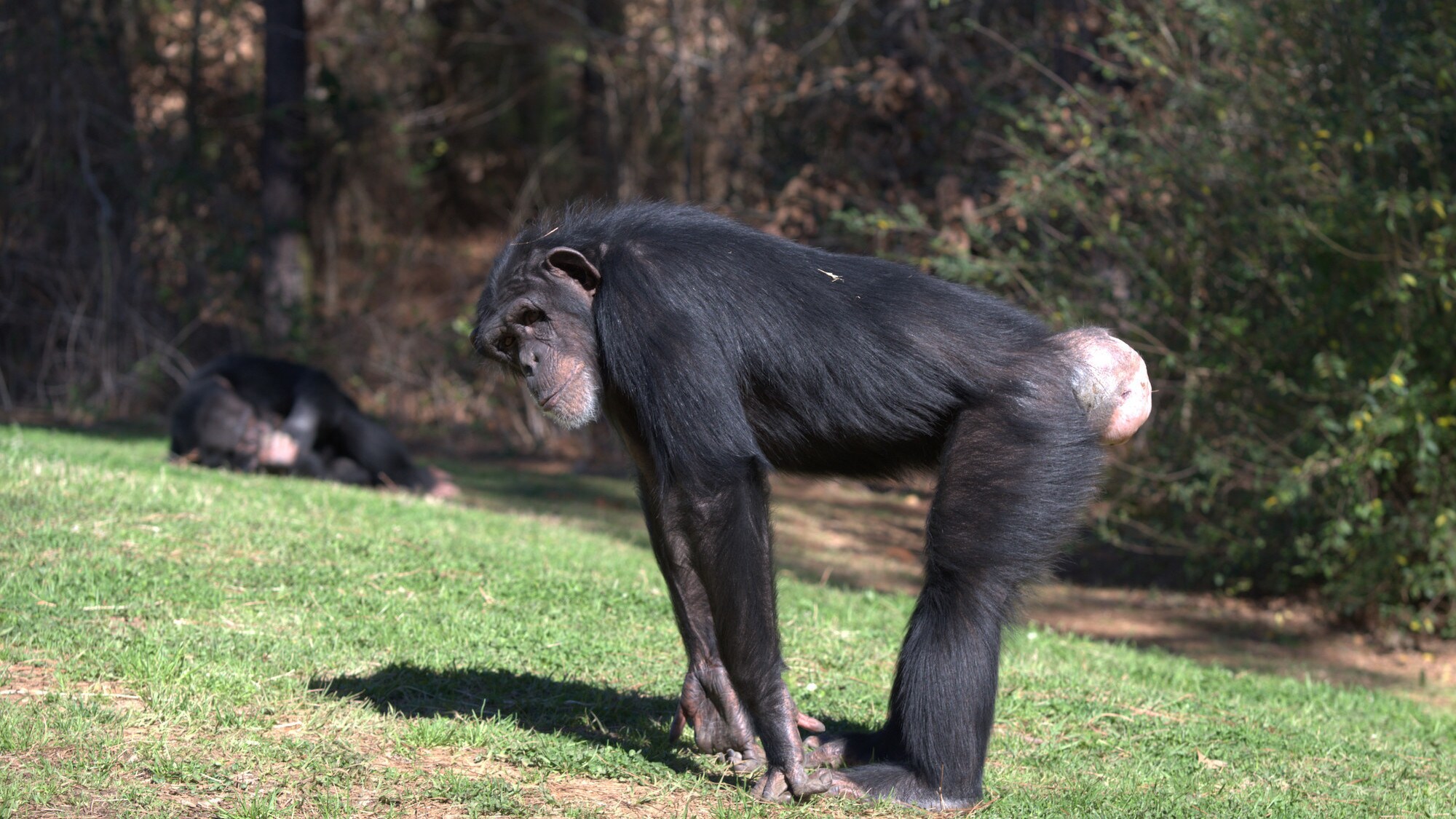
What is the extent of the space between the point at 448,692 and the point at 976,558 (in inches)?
85.5

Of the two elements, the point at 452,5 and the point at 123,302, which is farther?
the point at 452,5

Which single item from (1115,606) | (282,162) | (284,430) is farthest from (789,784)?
(282,162)

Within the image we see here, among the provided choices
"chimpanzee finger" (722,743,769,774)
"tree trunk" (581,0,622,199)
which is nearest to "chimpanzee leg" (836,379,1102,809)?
"chimpanzee finger" (722,743,769,774)

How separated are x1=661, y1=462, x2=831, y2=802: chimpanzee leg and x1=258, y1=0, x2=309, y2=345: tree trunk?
13478mm

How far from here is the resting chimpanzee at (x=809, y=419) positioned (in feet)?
12.5

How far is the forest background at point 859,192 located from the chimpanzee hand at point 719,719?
5622 millimetres

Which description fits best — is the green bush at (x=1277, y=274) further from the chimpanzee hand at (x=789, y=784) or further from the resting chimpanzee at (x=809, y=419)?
the chimpanzee hand at (x=789, y=784)

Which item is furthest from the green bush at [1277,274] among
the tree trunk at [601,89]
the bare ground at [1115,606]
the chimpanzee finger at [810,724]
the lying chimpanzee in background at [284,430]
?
the tree trunk at [601,89]

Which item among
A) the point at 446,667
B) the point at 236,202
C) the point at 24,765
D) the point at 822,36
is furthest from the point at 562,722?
the point at 236,202

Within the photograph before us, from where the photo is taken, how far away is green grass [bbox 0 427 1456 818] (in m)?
3.87

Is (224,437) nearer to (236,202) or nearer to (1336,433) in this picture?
(236,202)

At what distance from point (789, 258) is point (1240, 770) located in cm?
267

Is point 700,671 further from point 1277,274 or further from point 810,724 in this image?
point 1277,274

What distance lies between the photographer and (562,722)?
4656mm
